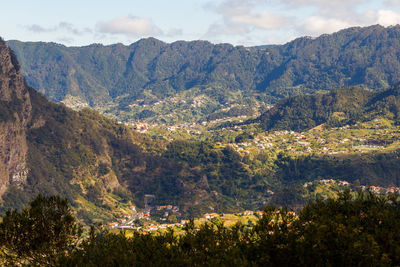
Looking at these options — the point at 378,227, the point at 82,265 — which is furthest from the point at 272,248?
the point at 82,265

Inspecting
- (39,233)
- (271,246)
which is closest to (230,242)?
(271,246)

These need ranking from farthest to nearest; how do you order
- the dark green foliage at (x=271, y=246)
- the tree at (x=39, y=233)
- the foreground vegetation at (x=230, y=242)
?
1. the tree at (x=39, y=233)
2. the foreground vegetation at (x=230, y=242)
3. the dark green foliage at (x=271, y=246)

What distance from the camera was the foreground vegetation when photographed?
4094 centimetres

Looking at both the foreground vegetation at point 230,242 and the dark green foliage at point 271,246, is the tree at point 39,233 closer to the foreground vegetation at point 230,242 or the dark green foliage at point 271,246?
the foreground vegetation at point 230,242

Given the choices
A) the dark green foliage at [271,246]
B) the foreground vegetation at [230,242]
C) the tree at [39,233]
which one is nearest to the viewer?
the dark green foliage at [271,246]

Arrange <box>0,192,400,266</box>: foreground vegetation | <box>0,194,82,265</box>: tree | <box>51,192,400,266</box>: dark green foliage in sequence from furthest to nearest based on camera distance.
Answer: <box>0,194,82,265</box>: tree < <box>0,192,400,266</box>: foreground vegetation < <box>51,192,400,266</box>: dark green foliage

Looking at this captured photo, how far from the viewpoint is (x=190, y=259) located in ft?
141

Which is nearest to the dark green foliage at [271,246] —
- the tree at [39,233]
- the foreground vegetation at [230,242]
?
the foreground vegetation at [230,242]

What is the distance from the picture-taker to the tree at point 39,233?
5425 cm

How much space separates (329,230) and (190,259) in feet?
55.7

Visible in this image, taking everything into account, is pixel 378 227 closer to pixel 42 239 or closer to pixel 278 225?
pixel 278 225

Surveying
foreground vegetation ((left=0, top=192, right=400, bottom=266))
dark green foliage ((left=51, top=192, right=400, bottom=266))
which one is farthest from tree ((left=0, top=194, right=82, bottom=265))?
Result: dark green foliage ((left=51, top=192, right=400, bottom=266))

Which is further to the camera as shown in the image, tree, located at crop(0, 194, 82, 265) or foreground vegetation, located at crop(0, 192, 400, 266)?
tree, located at crop(0, 194, 82, 265)

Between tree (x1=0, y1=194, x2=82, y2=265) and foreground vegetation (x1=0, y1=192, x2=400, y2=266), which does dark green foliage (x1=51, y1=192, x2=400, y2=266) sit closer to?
foreground vegetation (x1=0, y1=192, x2=400, y2=266)
